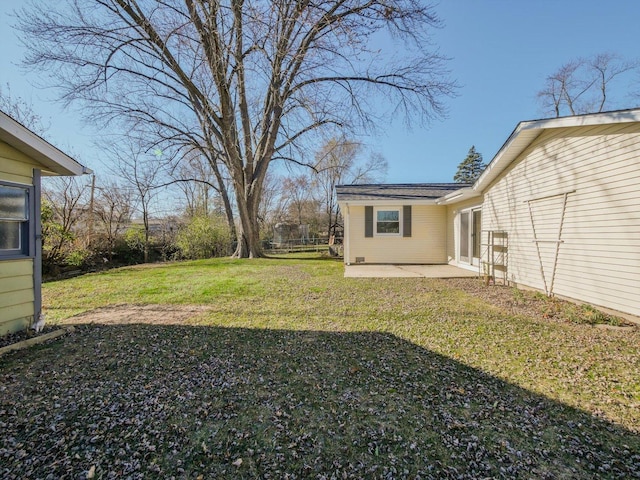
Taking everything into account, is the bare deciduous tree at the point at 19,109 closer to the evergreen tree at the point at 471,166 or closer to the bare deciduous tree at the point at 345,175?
the bare deciduous tree at the point at 345,175

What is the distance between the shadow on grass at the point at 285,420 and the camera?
5.64 ft

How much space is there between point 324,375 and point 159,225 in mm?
16754

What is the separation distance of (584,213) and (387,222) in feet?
19.9

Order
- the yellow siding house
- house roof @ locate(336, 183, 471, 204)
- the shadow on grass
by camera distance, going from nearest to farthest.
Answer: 1. the shadow on grass
2. the yellow siding house
3. house roof @ locate(336, 183, 471, 204)

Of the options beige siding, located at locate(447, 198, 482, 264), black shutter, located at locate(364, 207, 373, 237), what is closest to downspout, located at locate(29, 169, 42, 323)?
black shutter, located at locate(364, 207, 373, 237)

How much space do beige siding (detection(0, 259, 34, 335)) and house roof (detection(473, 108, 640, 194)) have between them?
28.5 ft

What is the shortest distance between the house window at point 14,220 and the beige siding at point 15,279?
0.45ft

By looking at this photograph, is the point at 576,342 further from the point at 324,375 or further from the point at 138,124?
the point at 138,124

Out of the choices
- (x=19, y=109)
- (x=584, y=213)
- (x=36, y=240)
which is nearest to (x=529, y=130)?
(x=584, y=213)

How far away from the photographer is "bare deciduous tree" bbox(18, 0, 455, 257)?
674 cm

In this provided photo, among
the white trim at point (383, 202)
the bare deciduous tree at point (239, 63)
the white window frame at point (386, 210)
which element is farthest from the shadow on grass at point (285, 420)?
the white window frame at point (386, 210)

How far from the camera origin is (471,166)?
3462 cm

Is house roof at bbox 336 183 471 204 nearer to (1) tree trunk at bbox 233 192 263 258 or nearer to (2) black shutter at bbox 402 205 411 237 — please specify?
(2) black shutter at bbox 402 205 411 237

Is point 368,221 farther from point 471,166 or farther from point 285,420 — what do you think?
point 471,166
